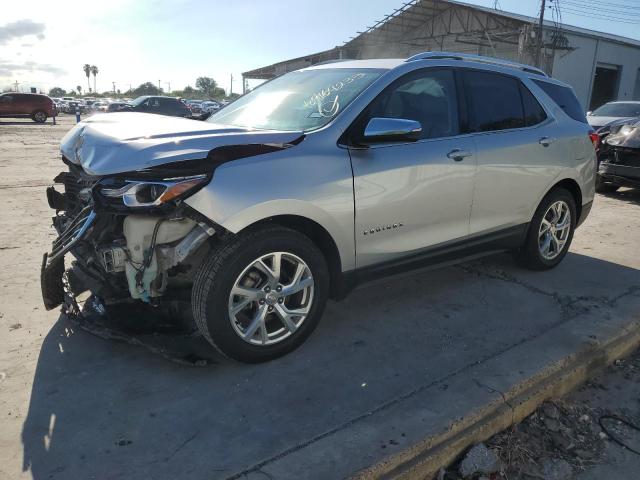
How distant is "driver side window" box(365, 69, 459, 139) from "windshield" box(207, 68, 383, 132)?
176 mm

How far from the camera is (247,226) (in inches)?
115

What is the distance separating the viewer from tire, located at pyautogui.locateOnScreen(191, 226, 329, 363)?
286 centimetres

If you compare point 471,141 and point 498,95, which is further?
point 498,95

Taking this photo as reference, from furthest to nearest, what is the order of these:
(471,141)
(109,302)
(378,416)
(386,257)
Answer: (471,141) < (386,257) < (109,302) < (378,416)

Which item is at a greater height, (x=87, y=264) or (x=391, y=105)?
(x=391, y=105)

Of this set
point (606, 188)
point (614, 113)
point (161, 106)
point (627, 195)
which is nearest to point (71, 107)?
point (161, 106)

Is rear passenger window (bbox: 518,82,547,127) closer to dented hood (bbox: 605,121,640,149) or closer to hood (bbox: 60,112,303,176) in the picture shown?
hood (bbox: 60,112,303,176)

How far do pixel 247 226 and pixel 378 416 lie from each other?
1225mm

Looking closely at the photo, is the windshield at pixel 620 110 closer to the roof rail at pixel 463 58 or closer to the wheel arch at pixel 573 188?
the wheel arch at pixel 573 188

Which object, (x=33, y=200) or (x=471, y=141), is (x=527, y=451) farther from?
(x=33, y=200)

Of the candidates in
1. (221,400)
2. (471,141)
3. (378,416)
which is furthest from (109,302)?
(471,141)

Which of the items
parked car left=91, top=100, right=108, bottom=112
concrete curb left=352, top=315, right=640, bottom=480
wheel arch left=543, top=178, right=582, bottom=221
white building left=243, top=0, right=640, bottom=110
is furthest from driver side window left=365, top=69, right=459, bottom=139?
parked car left=91, top=100, right=108, bottom=112

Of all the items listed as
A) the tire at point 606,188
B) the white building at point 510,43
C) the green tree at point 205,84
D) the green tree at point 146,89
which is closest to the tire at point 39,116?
the white building at point 510,43

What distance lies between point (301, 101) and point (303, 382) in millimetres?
1958
